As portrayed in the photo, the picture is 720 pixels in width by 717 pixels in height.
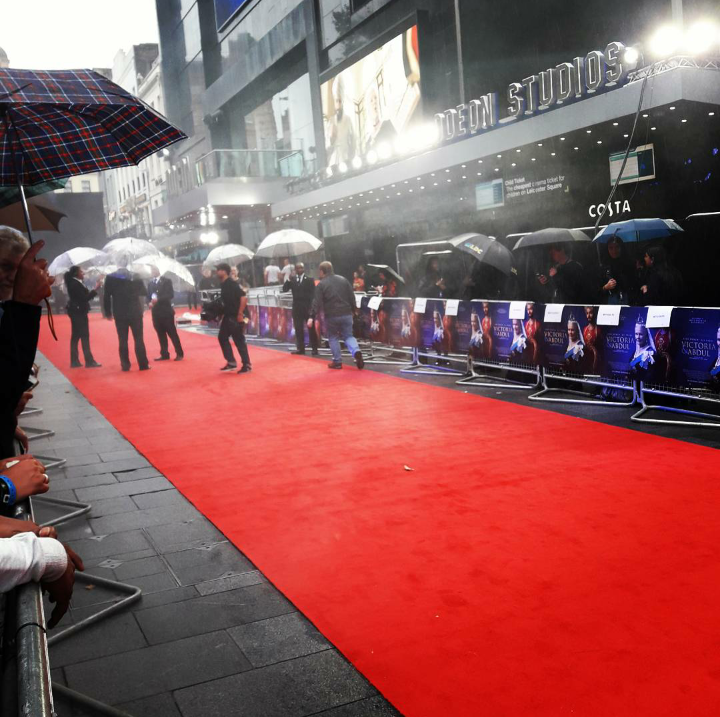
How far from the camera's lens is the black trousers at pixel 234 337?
14.0 m

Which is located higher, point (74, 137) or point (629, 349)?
point (74, 137)

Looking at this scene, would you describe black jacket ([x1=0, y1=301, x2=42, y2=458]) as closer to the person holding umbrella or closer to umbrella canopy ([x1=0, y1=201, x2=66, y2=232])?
umbrella canopy ([x1=0, y1=201, x2=66, y2=232])

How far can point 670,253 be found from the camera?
11117mm

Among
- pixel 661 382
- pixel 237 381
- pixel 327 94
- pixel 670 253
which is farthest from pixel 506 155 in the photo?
pixel 327 94

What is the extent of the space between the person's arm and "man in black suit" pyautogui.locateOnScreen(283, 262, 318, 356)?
47.0ft

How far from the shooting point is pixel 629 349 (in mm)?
8422

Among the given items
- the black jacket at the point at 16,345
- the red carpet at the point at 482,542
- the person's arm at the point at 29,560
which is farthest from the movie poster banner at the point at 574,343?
the person's arm at the point at 29,560

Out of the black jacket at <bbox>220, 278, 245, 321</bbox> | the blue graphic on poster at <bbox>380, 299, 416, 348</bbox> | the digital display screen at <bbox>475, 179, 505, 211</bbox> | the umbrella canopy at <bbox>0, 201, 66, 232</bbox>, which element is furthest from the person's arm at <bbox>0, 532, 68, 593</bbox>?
the digital display screen at <bbox>475, 179, 505, 211</bbox>

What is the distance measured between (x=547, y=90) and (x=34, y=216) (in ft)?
31.9

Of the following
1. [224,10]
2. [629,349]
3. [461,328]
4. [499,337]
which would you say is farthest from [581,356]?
[224,10]

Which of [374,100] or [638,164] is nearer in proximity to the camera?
[638,164]

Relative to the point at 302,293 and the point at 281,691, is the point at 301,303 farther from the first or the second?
the point at 281,691

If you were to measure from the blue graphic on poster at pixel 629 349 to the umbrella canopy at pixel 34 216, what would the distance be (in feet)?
24.7

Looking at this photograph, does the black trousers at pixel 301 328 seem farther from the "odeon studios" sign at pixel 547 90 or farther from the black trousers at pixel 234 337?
the "odeon studios" sign at pixel 547 90
